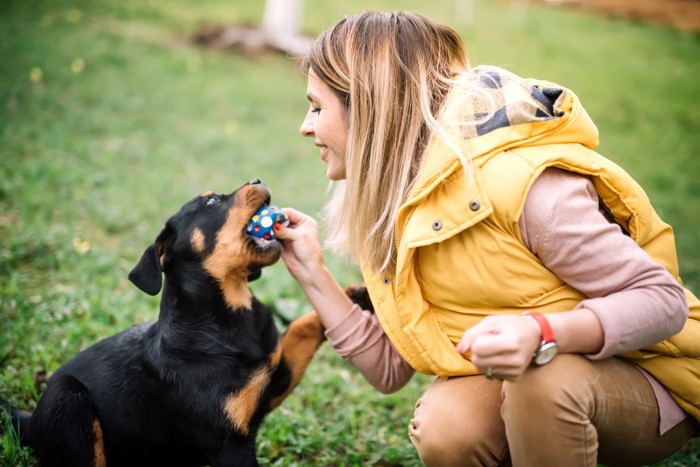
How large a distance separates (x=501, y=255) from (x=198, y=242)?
58.6 inches

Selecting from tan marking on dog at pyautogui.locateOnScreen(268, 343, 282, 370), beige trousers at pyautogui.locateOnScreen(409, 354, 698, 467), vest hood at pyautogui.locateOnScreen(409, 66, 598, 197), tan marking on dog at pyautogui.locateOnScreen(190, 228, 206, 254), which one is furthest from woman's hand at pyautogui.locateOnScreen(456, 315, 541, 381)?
tan marking on dog at pyautogui.locateOnScreen(190, 228, 206, 254)

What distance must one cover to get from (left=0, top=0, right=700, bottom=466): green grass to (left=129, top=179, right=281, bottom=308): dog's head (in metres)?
0.84

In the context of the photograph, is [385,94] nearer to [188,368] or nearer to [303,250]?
[303,250]

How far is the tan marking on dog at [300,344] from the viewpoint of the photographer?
9.98 feet

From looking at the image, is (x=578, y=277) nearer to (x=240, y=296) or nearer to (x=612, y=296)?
(x=612, y=296)

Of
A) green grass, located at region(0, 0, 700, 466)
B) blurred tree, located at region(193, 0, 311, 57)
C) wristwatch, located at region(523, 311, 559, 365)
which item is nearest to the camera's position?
wristwatch, located at region(523, 311, 559, 365)

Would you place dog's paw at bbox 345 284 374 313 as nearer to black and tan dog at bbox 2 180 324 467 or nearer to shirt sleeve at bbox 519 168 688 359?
black and tan dog at bbox 2 180 324 467

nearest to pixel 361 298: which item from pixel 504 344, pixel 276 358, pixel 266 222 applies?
pixel 276 358

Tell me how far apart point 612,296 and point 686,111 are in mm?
9868

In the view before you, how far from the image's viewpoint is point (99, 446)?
2.70 meters

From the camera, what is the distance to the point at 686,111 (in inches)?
403

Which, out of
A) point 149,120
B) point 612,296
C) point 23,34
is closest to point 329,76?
point 612,296

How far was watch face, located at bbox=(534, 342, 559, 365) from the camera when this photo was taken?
6.05 feet

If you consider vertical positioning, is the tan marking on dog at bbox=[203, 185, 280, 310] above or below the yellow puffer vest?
below
